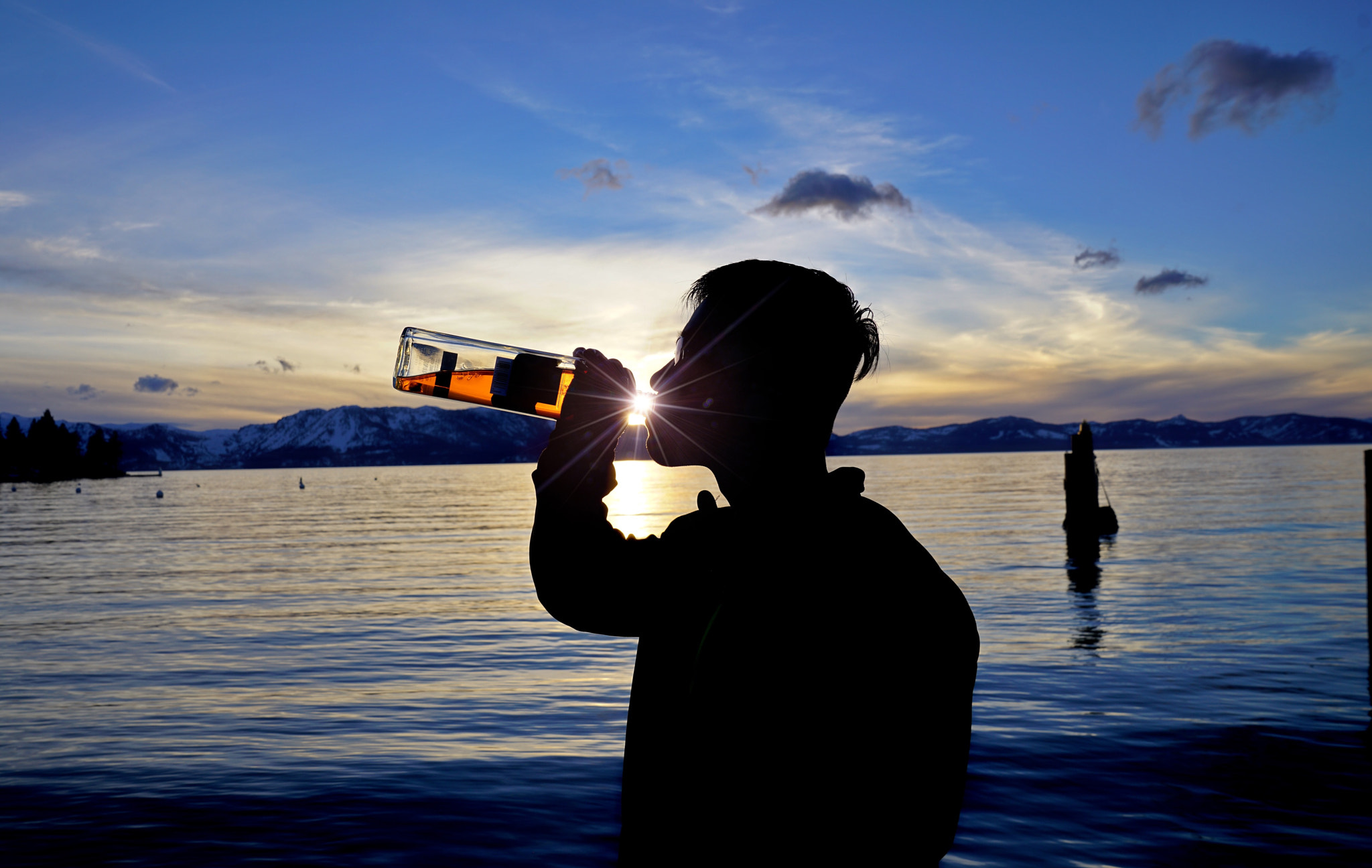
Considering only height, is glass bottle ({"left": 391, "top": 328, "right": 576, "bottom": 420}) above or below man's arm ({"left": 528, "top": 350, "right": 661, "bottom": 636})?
above

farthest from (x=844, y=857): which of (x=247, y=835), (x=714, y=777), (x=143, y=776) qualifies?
(x=143, y=776)

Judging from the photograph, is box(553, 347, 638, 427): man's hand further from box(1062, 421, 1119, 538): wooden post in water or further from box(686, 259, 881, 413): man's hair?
box(1062, 421, 1119, 538): wooden post in water

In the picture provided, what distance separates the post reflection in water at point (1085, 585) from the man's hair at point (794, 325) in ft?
51.9

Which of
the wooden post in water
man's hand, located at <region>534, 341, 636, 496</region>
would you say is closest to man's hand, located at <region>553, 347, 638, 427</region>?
man's hand, located at <region>534, 341, 636, 496</region>

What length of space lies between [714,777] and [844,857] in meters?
0.24

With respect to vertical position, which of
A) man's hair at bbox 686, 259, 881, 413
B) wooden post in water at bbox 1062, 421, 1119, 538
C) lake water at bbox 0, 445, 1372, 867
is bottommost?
Result: lake water at bbox 0, 445, 1372, 867

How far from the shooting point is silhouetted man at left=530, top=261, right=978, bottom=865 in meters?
1.29

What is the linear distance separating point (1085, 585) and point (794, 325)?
2539 cm

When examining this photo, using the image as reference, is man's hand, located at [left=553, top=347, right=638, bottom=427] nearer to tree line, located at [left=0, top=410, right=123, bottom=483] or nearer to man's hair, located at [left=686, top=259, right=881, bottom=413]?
man's hair, located at [left=686, top=259, right=881, bottom=413]

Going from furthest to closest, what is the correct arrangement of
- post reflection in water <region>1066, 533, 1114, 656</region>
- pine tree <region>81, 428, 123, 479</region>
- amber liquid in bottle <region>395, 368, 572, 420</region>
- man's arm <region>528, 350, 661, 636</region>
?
pine tree <region>81, 428, 123, 479</region> < post reflection in water <region>1066, 533, 1114, 656</region> < amber liquid in bottle <region>395, 368, 572, 420</region> < man's arm <region>528, 350, 661, 636</region>

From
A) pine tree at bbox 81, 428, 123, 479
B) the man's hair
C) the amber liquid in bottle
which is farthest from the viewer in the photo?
pine tree at bbox 81, 428, 123, 479

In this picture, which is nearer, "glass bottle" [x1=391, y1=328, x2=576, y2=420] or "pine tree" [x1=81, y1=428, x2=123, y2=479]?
"glass bottle" [x1=391, y1=328, x2=576, y2=420]

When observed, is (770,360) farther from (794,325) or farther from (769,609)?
(769,609)

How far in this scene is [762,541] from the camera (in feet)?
4.77
